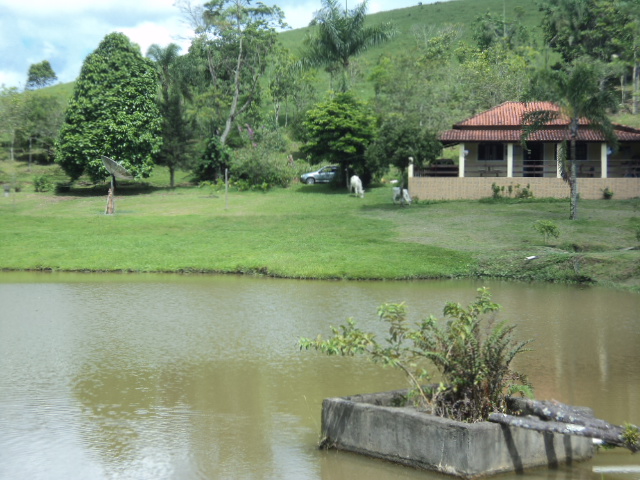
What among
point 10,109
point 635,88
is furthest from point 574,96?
point 635,88

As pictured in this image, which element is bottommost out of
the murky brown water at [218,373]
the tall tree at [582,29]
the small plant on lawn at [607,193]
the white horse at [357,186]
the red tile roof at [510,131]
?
the murky brown water at [218,373]

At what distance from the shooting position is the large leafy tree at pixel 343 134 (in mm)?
43750

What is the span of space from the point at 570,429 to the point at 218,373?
5.69m

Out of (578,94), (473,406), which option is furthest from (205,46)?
(473,406)

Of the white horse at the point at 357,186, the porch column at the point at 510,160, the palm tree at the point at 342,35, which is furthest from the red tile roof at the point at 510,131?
the palm tree at the point at 342,35

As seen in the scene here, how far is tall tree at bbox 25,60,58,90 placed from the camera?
336 feet

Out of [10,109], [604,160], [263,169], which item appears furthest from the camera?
[10,109]

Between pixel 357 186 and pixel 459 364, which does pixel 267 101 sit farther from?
pixel 459 364

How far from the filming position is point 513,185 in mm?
39281

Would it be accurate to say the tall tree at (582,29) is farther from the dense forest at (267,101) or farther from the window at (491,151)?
the window at (491,151)

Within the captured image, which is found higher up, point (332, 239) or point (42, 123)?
point (42, 123)

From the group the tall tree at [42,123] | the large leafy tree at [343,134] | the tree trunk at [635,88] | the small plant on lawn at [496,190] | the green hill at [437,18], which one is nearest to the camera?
the small plant on lawn at [496,190]

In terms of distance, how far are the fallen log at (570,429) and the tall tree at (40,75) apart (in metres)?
104

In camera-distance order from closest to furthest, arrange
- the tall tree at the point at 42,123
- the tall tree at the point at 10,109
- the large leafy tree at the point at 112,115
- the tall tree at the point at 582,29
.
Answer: the large leafy tree at the point at 112,115 → the tall tree at the point at 10,109 → the tall tree at the point at 42,123 → the tall tree at the point at 582,29
